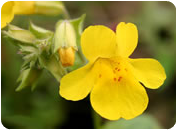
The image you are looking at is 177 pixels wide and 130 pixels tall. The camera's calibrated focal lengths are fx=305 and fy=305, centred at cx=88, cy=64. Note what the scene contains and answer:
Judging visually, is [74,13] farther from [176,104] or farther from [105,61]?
[105,61]

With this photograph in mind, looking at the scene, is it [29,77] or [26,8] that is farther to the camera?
[26,8]

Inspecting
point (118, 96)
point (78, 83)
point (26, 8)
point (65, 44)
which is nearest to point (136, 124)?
point (118, 96)

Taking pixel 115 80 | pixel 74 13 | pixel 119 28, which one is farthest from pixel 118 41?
pixel 74 13

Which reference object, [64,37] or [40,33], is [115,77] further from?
[40,33]

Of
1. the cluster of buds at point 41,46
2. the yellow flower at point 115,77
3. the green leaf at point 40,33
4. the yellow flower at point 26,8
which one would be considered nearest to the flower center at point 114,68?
the yellow flower at point 115,77

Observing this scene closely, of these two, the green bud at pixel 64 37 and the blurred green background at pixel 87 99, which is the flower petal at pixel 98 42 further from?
the blurred green background at pixel 87 99

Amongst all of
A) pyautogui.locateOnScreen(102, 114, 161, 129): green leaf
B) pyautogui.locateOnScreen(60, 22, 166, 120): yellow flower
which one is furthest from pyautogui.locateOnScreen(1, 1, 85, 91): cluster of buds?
pyautogui.locateOnScreen(102, 114, 161, 129): green leaf
